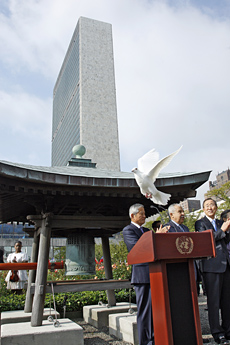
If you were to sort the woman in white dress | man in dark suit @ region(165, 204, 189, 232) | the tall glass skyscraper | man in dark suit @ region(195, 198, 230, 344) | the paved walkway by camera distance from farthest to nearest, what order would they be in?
the tall glass skyscraper
the woman in white dress
the paved walkway
man in dark suit @ region(165, 204, 189, 232)
man in dark suit @ region(195, 198, 230, 344)

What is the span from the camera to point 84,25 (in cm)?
7088

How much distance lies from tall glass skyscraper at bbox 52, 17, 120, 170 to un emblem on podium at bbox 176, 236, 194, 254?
55.1m

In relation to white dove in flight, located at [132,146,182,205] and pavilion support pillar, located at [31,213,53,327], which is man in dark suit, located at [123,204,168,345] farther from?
pavilion support pillar, located at [31,213,53,327]

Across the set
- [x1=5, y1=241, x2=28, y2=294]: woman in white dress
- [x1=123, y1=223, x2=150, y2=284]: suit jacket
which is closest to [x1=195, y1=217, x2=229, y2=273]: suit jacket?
[x1=123, y1=223, x2=150, y2=284]: suit jacket

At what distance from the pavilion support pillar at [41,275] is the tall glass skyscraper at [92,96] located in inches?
2057

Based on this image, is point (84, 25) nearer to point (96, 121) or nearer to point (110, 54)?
point (110, 54)

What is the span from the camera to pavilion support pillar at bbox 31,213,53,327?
481 centimetres

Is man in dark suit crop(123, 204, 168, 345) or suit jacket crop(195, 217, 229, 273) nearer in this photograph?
→ man in dark suit crop(123, 204, 168, 345)

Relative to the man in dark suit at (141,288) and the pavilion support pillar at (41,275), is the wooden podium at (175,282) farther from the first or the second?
the pavilion support pillar at (41,275)

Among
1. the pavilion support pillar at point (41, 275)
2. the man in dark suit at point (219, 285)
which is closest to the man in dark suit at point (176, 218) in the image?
the man in dark suit at point (219, 285)

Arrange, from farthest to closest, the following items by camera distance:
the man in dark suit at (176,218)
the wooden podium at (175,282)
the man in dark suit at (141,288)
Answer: the man in dark suit at (176,218) → the man in dark suit at (141,288) → the wooden podium at (175,282)

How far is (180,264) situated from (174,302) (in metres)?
0.35

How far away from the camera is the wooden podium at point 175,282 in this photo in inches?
102

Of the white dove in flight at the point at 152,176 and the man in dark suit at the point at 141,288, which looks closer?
the man in dark suit at the point at 141,288
